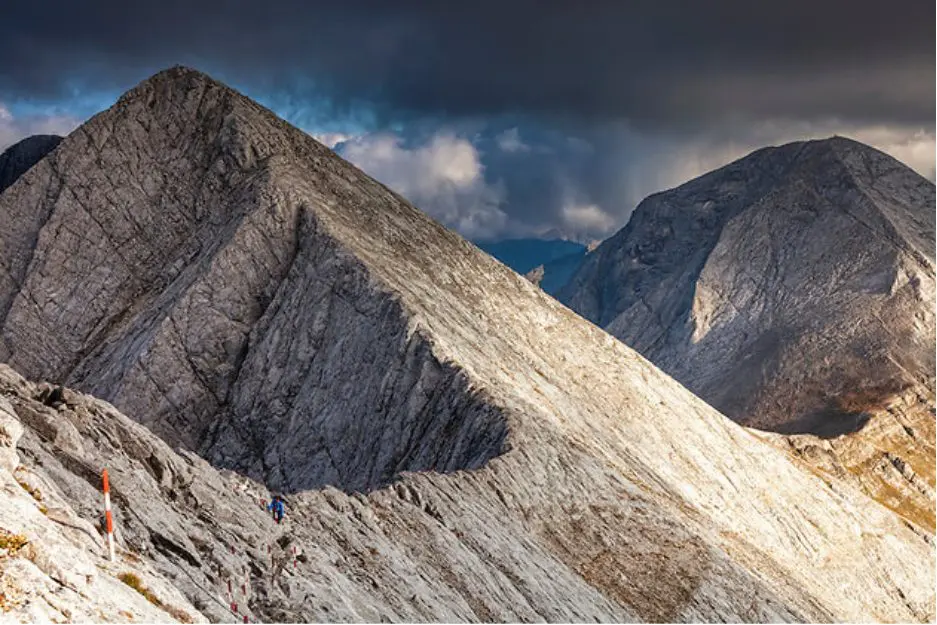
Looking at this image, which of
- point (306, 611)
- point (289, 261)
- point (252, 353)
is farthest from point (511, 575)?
point (289, 261)

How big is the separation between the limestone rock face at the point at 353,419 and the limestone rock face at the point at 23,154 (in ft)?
191

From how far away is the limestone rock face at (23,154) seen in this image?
481 feet

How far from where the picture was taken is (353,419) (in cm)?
6638

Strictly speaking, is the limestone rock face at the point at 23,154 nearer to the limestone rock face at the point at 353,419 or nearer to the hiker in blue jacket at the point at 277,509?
the limestone rock face at the point at 353,419

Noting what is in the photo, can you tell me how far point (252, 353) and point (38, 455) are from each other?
Result: 49.7 m

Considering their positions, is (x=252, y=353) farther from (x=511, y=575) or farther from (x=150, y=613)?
(x=150, y=613)

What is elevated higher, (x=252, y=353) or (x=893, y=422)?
(x=893, y=422)

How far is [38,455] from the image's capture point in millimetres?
26219

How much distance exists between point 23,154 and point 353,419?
10765cm

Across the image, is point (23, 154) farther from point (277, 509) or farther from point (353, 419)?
point (277, 509)

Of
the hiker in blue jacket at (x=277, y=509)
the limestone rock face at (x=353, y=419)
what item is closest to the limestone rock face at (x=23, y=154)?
the limestone rock face at (x=353, y=419)

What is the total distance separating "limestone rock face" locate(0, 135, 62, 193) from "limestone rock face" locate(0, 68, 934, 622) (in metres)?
58.3

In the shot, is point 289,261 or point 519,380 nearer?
point 519,380

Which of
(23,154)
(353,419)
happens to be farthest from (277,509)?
(23,154)
